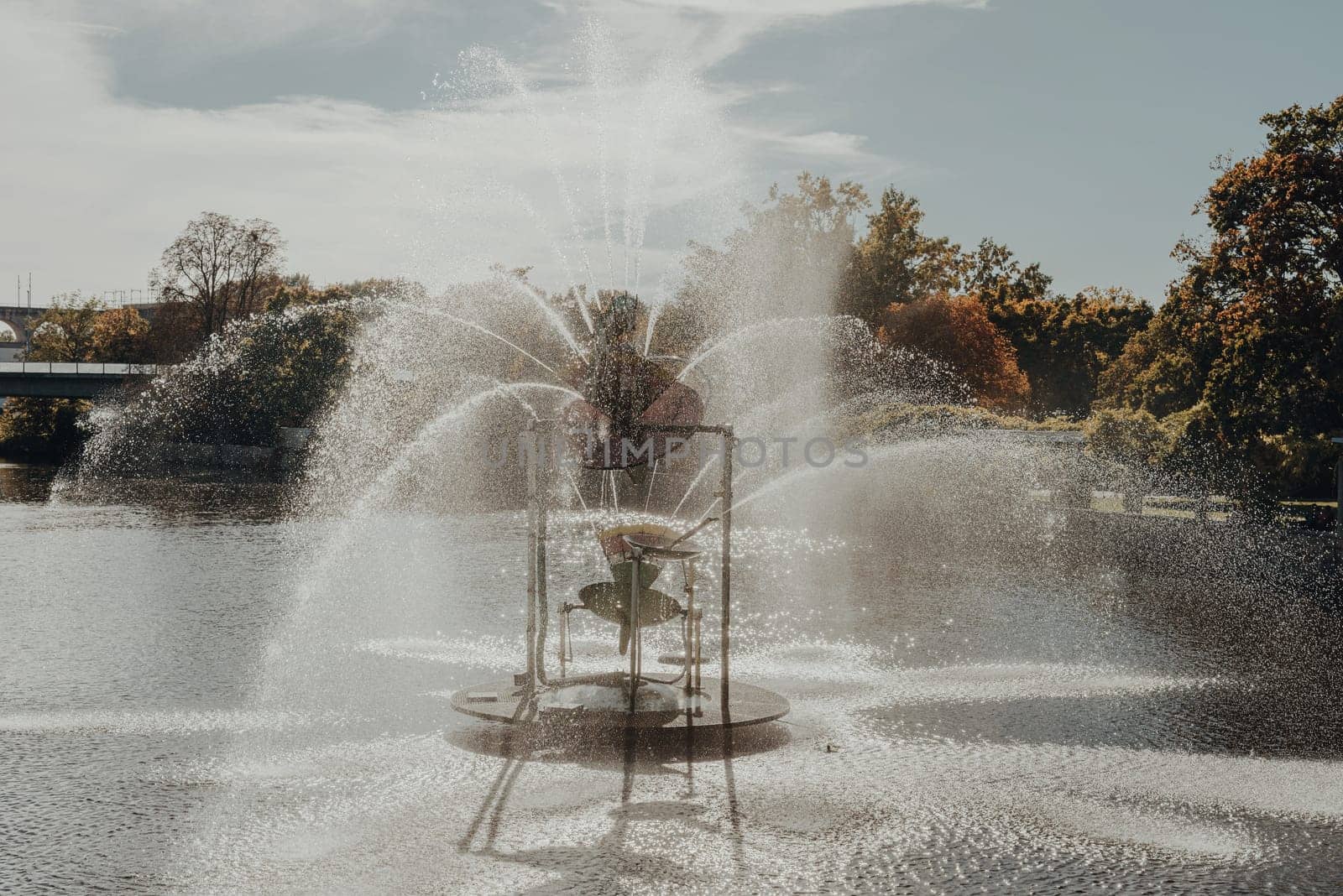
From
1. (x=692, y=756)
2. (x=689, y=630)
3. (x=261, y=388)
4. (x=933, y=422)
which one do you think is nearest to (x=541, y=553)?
(x=689, y=630)

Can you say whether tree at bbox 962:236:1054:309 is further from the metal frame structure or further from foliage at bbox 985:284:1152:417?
the metal frame structure

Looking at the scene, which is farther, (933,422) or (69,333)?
(69,333)

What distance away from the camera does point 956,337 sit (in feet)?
214

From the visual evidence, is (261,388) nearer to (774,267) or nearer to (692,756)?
(774,267)

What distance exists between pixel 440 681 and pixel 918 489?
23136 millimetres

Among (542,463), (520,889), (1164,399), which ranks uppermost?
(1164,399)

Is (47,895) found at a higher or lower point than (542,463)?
lower

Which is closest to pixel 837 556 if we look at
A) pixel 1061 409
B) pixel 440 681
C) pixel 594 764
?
pixel 440 681

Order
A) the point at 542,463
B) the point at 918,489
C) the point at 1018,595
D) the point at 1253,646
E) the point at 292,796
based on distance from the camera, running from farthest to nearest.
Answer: the point at 918,489 < the point at 1018,595 < the point at 1253,646 < the point at 542,463 < the point at 292,796

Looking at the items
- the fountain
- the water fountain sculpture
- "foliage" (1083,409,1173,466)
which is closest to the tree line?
"foliage" (1083,409,1173,466)

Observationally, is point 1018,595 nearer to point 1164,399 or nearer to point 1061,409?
point 1164,399

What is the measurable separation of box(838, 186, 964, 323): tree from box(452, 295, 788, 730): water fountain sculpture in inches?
2139

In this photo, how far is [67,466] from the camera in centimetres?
6675

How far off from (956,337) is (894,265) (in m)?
5.03
